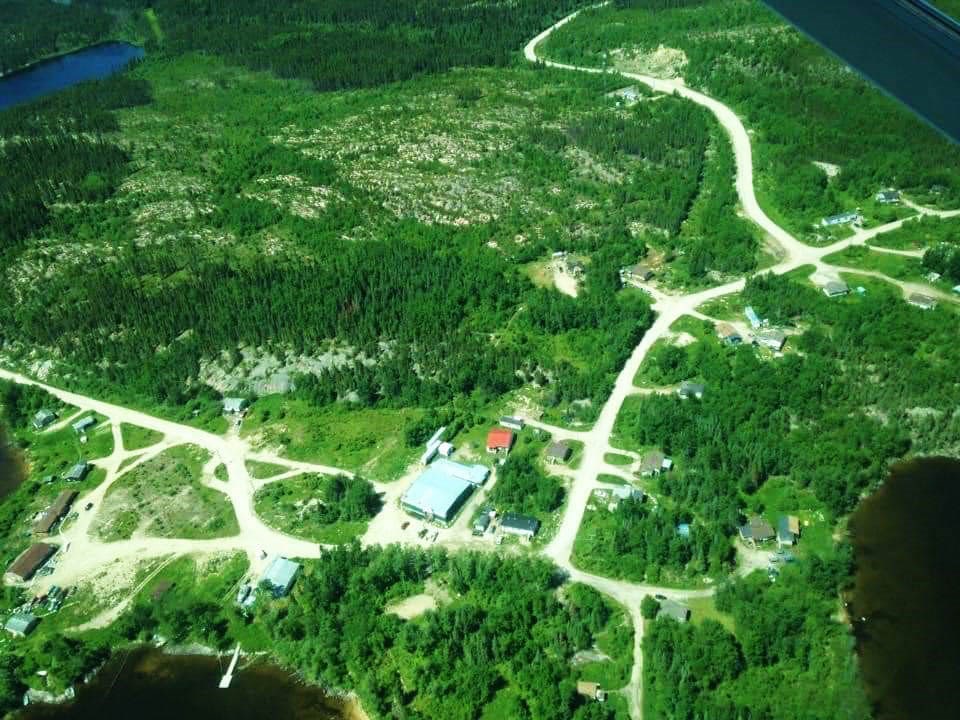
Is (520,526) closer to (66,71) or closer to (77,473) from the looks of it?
(77,473)

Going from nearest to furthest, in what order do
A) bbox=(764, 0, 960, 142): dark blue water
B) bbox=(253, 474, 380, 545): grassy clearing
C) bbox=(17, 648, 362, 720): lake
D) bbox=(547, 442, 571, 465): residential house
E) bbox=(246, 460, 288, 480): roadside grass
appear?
bbox=(764, 0, 960, 142): dark blue water, bbox=(17, 648, 362, 720): lake, bbox=(253, 474, 380, 545): grassy clearing, bbox=(547, 442, 571, 465): residential house, bbox=(246, 460, 288, 480): roadside grass

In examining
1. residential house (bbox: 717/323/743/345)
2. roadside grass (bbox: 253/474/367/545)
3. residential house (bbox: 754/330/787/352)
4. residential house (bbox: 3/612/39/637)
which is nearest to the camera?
residential house (bbox: 3/612/39/637)

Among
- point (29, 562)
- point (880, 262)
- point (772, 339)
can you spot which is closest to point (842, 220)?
point (880, 262)

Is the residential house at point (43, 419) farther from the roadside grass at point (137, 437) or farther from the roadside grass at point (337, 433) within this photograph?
the roadside grass at point (337, 433)

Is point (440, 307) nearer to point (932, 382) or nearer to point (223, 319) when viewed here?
point (223, 319)

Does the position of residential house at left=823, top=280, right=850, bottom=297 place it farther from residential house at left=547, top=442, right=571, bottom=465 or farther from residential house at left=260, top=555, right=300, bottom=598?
residential house at left=260, top=555, right=300, bottom=598

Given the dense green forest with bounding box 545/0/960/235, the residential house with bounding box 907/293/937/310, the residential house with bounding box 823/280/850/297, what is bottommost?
the residential house with bounding box 907/293/937/310

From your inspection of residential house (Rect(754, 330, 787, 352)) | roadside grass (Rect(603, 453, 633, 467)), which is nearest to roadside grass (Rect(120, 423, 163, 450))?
roadside grass (Rect(603, 453, 633, 467))

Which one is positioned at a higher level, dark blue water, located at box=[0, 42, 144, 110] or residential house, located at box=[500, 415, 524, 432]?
dark blue water, located at box=[0, 42, 144, 110]

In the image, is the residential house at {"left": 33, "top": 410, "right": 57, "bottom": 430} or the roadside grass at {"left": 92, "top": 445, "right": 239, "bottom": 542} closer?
the roadside grass at {"left": 92, "top": 445, "right": 239, "bottom": 542}
